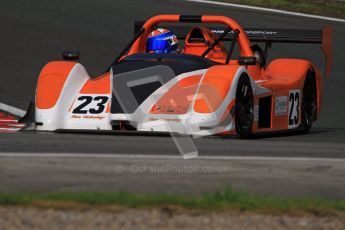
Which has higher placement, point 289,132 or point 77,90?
point 77,90

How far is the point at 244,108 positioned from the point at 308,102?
2.12 metres

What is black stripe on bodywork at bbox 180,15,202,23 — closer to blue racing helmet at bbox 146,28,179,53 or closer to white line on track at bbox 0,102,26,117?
blue racing helmet at bbox 146,28,179,53

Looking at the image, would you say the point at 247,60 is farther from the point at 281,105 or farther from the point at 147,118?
the point at 147,118

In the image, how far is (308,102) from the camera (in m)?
11.2

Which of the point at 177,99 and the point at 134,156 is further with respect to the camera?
the point at 177,99

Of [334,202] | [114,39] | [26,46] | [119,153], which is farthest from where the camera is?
[114,39]

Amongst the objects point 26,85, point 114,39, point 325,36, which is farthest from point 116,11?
point 325,36

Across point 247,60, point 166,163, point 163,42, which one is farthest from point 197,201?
point 163,42

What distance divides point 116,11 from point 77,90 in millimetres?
8665

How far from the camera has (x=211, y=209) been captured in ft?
17.5

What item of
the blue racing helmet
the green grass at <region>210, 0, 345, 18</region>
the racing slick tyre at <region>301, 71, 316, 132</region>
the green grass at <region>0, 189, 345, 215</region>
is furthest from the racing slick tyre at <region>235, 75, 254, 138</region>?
the green grass at <region>210, 0, 345, 18</region>

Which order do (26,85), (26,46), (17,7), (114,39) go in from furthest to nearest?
1. (17,7)
2. (114,39)
3. (26,46)
4. (26,85)

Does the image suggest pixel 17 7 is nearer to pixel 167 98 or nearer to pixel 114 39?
pixel 114 39

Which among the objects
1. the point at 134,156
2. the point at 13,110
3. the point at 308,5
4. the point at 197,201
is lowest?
the point at 308,5
